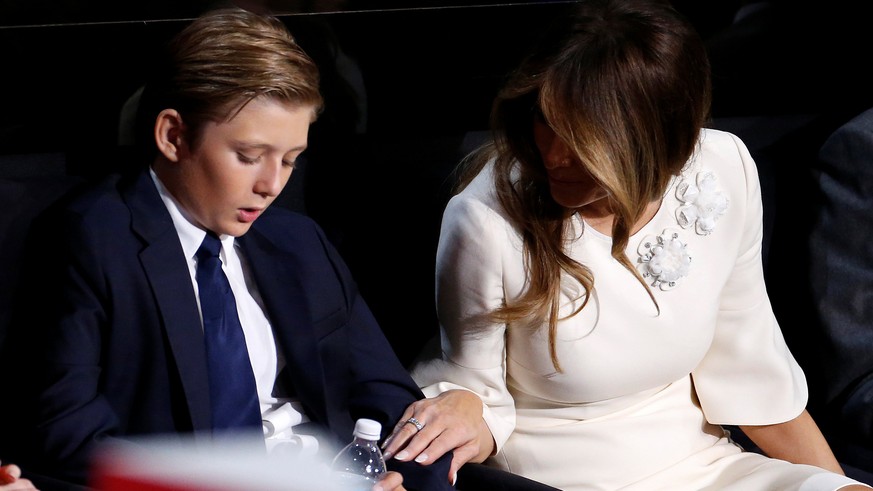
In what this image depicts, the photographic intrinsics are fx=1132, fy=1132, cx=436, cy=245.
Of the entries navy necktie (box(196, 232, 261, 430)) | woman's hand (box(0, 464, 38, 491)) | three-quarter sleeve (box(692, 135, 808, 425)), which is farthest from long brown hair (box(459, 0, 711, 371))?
woman's hand (box(0, 464, 38, 491))

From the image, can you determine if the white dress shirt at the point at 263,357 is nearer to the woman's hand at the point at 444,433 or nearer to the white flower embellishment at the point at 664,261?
the woman's hand at the point at 444,433

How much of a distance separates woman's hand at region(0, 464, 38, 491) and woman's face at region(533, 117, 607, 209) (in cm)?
90

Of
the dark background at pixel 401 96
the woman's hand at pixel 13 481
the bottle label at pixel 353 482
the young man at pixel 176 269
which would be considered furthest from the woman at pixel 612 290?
the woman's hand at pixel 13 481

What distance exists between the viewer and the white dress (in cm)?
192

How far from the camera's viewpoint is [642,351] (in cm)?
196

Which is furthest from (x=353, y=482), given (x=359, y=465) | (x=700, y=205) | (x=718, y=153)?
(x=718, y=153)

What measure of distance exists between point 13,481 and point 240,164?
1.67 feet

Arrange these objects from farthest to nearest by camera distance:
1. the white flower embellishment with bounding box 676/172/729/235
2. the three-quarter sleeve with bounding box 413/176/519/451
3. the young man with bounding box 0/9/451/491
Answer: the white flower embellishment with bounding box 676/172/729/235 < the three-quarter sleeve with bounding box 413/176/519/451 < the young man with bounding box 0/9/451/491

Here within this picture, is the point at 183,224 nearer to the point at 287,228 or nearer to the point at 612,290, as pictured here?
the point at 287,228

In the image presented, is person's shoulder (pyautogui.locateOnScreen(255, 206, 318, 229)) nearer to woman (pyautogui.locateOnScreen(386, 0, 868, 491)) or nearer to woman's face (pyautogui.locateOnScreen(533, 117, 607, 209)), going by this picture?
woman (pyautogui.locateOnScreen(386, 0, 868, 491))

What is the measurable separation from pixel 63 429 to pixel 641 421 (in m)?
1.02

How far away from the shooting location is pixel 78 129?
1.89 m

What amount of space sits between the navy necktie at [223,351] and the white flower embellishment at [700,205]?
0.82 m

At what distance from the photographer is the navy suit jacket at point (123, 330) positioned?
152 cm
